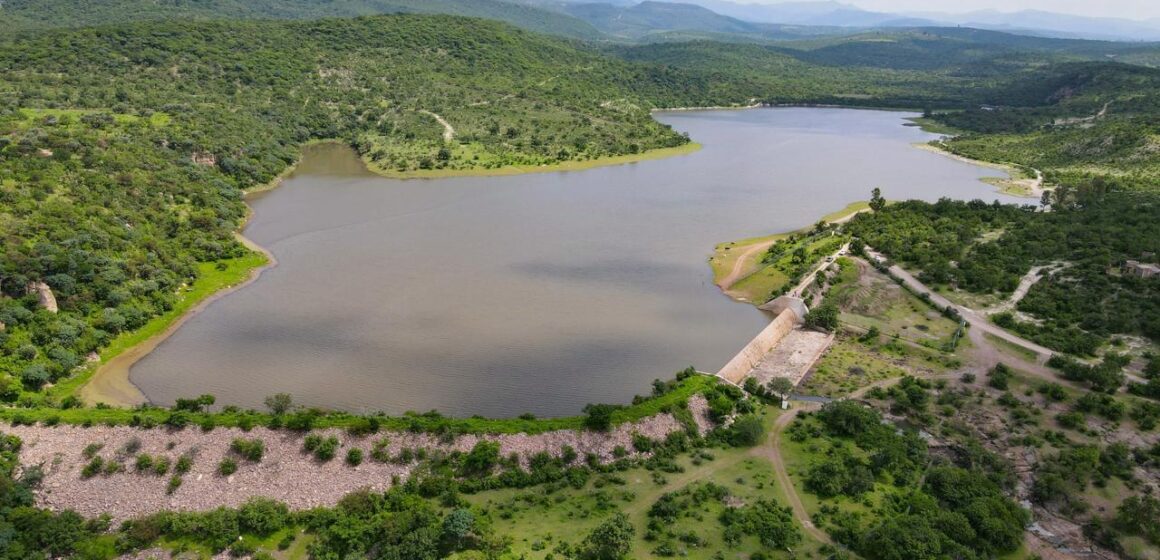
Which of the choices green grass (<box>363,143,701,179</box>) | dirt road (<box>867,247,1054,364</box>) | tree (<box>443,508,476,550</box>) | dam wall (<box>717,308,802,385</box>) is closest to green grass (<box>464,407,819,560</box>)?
tree (<box>443,508,476,550</box>)

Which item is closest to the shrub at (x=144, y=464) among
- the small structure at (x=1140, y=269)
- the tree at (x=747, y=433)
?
the tree at (x=747, y=433)

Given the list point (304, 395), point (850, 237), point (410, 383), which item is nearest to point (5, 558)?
point (304, 395)

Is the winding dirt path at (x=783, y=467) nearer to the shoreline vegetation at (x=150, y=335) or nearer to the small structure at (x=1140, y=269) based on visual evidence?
the small structure at (x=1140, y=269)

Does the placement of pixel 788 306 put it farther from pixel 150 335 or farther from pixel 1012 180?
pixel 1012 180

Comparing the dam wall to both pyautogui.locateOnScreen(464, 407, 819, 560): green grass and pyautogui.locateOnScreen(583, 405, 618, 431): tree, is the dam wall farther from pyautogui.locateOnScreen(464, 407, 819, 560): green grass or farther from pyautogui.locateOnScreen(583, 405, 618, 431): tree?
pyautogui.locateOnScreen(583, 405, 618, 431): tree

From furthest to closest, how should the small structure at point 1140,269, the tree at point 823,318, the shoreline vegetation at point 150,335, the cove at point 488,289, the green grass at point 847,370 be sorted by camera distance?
the small structure at point 1140,269 < the tree at point 823,318 < the green grass at point 847,370 < the cove at point 488,289 < the shoreline vegetation at point 150,335

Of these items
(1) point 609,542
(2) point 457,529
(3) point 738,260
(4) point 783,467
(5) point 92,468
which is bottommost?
(4) point 783,467

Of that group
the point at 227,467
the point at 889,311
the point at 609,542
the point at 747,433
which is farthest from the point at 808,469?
the point at 227,467
